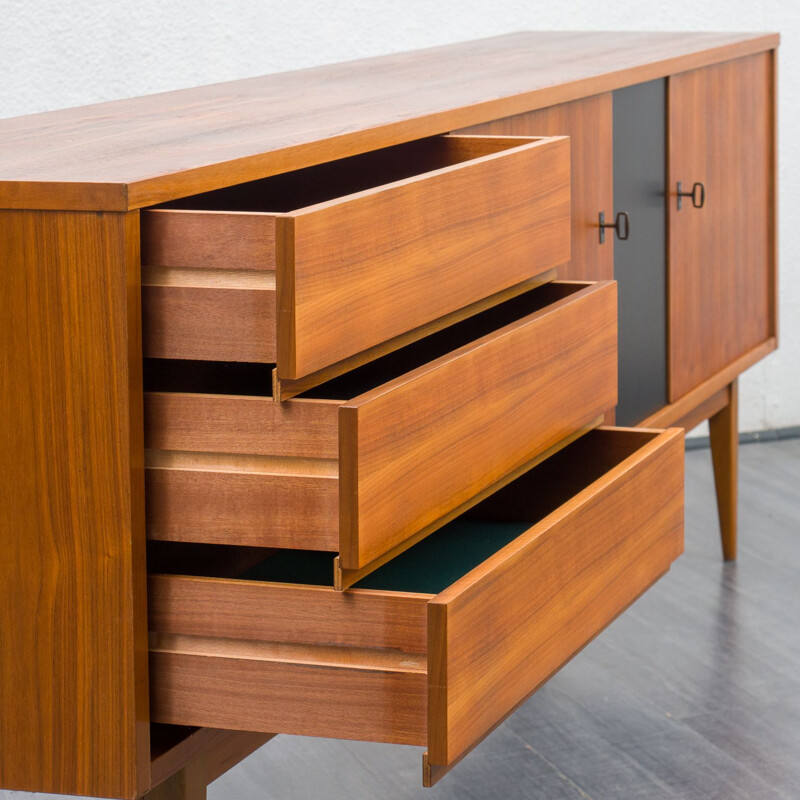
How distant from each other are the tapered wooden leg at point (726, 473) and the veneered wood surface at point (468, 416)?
1207 millimetres

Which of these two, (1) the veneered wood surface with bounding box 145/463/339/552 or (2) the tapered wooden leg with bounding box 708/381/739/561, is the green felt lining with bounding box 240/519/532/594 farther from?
(2) the tapered wooden leg with bounding box 708/381/739/561

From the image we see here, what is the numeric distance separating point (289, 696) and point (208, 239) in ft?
1.15

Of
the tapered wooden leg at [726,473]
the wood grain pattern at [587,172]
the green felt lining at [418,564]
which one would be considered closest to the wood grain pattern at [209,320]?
the green felt lining at [418,564]

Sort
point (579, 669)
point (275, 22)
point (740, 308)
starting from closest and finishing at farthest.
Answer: point (579, 669) < point (740, 308) < point (275, 22)

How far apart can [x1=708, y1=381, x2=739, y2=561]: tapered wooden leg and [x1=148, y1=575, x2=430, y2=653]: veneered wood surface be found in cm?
172

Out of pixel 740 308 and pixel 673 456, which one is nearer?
pixel 673 456

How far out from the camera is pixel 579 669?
228cm

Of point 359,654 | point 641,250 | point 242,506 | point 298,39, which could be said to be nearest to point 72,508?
point 242,506

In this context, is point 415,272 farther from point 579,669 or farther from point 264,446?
point 579,669

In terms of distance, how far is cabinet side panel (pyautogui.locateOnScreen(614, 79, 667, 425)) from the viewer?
1989 millimetres

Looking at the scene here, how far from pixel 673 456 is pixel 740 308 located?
1062 millimetres

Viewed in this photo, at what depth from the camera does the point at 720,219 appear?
2367 millimetres

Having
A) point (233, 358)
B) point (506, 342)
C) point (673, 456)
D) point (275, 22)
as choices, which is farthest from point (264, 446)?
point (275, 22)

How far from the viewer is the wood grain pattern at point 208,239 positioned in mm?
1014
